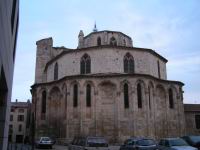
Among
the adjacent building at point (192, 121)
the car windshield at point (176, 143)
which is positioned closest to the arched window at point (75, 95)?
the adjacent building at point (192, 121)

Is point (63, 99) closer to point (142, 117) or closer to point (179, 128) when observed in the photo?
point (142, 117)

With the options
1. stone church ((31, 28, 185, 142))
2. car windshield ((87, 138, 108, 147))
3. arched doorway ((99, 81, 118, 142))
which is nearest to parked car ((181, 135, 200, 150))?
car windshield ((87, 138, 108, 147))

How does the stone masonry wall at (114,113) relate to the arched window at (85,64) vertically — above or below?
below

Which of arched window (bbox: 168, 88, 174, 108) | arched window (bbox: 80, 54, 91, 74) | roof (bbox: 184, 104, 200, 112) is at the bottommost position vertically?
roof (bbox: 184, 104, 200, 112)

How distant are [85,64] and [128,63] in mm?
5185

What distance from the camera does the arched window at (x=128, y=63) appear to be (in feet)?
114

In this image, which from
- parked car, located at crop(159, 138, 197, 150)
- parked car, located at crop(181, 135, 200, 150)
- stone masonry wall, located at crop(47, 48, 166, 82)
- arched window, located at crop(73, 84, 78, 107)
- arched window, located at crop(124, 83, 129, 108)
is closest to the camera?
parked car, located at crop(159, 138, 197, 150)

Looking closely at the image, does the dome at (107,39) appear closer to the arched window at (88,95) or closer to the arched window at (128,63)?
the arched window at (128,63)

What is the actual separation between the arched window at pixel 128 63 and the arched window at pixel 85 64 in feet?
14.3

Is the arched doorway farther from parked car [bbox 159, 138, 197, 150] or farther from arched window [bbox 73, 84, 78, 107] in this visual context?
parked car [bbox 159, 138, 197, 150]

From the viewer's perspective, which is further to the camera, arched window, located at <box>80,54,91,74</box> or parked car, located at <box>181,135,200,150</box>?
arched window, located at <box>80,54,91,74</box>

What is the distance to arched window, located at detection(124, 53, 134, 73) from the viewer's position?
34.8 meters

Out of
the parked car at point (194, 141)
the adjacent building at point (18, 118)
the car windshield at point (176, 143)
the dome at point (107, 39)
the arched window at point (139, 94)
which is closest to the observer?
the car windshield at point (176, 143)

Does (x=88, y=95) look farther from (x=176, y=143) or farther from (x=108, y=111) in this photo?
(x=176, y=143)
